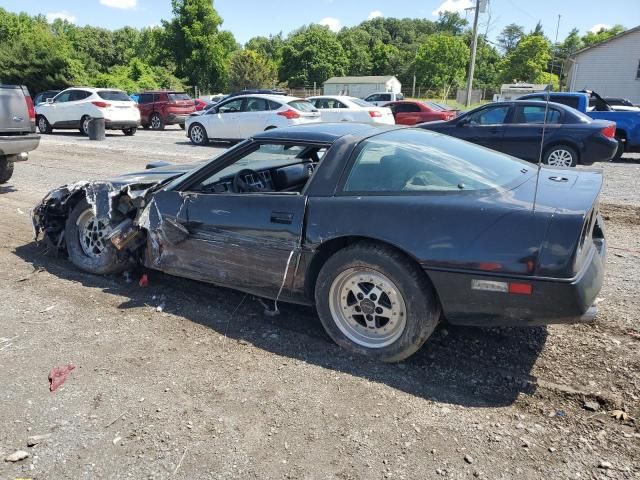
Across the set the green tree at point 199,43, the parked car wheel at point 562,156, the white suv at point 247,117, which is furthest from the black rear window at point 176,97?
the green tree at point 199,43

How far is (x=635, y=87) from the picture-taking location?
3444 centimetres

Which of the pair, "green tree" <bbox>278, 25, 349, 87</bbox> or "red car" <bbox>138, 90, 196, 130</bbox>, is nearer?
"red car" <bbox>138, 90, 196, 130</bbox>

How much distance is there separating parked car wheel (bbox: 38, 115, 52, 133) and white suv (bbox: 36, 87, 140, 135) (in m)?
0.04

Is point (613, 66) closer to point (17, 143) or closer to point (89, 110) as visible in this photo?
point (89, 110)

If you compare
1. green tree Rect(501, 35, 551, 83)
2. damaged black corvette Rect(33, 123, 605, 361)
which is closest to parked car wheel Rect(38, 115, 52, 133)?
damaged black corvette Rect(33, 123, 605, 361)

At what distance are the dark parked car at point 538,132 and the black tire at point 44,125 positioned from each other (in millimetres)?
15076

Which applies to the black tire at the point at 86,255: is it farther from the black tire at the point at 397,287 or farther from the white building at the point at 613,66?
the white building at the point at 613,66

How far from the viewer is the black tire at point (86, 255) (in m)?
4.53

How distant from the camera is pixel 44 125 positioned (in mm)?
19609

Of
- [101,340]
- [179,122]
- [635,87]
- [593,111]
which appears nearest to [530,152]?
[593,111]

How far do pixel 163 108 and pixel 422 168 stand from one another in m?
20.0

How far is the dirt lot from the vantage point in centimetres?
244

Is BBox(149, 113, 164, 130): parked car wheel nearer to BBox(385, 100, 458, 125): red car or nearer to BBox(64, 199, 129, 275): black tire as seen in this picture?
BBox(385, 100, 458, 125): red car

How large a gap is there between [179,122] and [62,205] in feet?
57.8
